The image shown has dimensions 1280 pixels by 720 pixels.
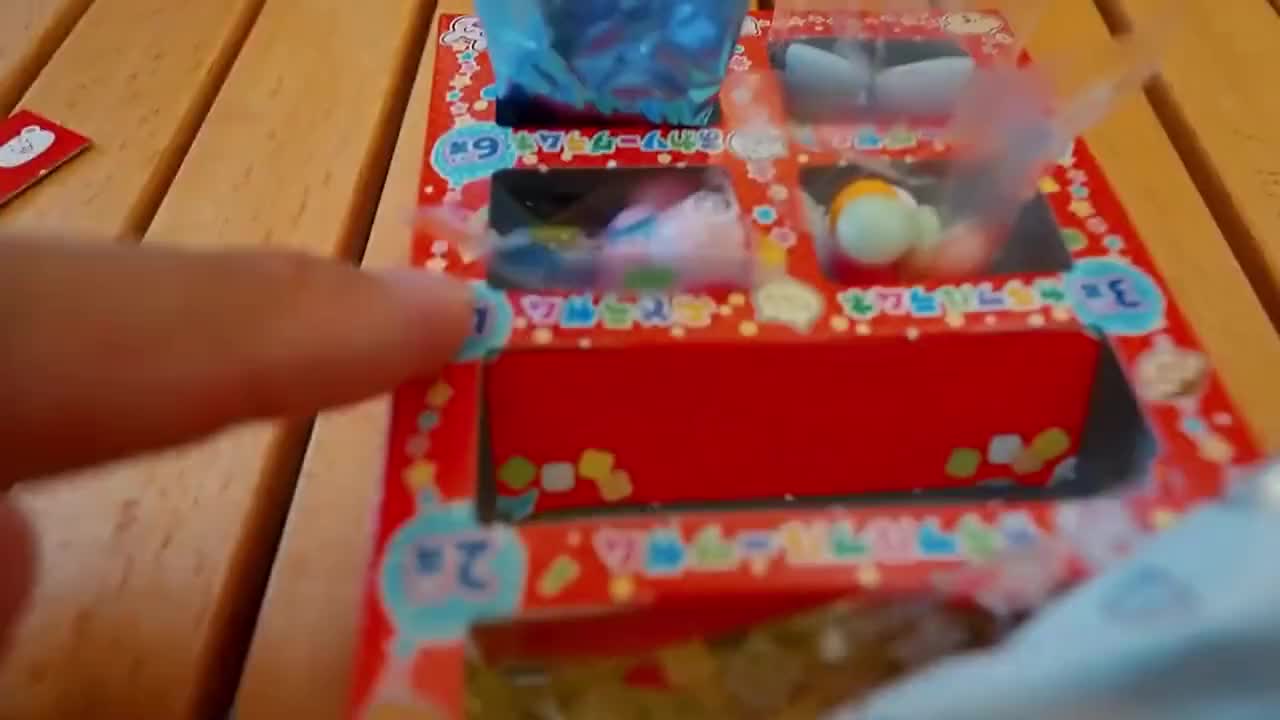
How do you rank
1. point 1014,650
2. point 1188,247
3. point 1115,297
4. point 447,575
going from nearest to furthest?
point 1014,650, point 447,575, point 1115,297, point 1188,247

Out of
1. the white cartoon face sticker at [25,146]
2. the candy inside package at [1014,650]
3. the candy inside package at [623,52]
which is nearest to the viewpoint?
the candy inside package at [1014,650]

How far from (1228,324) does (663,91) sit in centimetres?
28

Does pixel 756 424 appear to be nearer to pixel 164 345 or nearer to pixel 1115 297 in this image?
pixel 1115 297

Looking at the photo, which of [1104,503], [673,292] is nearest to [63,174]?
[673,292]

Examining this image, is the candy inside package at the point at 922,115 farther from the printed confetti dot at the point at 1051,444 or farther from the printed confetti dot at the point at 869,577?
the printed confetti dot at the point at 869,577

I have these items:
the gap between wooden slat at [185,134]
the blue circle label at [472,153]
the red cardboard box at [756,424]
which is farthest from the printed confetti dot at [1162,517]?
the gap between wooden slat at [185,134]

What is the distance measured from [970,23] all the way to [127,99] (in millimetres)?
476

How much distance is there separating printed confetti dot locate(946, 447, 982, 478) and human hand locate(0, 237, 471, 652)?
0.75 ft

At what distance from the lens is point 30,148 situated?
2.49 feet

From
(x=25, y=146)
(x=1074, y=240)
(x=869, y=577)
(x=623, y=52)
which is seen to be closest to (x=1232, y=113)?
(x=1074, y=240)

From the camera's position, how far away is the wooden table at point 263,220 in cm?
52

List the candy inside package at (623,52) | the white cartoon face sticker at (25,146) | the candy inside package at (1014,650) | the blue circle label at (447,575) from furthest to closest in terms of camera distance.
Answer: the white cartoon face sticker at (25,146) < the candy inside package at (623,52) < the blue circle label at (447,575) < the candy inside package at (1014,650)

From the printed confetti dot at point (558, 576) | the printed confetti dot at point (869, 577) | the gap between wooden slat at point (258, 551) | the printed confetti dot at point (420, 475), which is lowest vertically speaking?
the gap between wooden slat at point (258, 551)

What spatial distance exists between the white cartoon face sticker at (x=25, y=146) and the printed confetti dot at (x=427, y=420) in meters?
0.37
